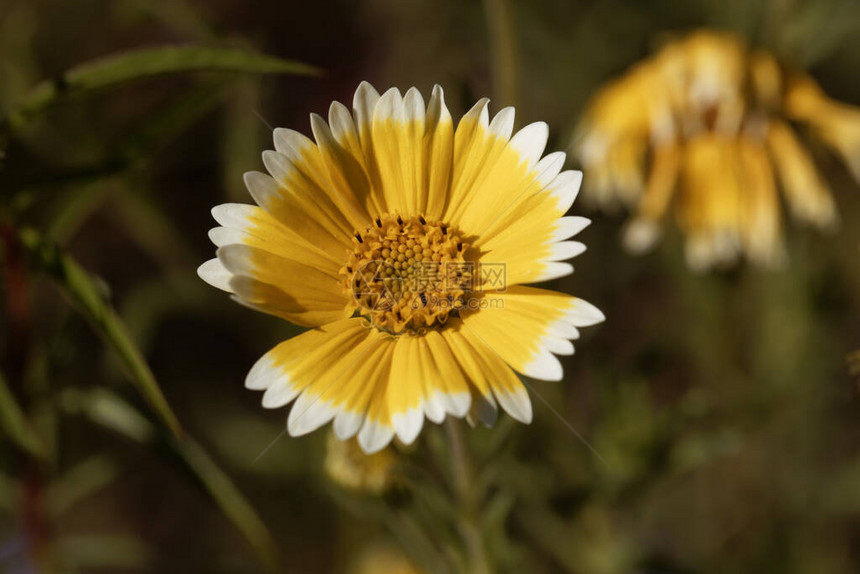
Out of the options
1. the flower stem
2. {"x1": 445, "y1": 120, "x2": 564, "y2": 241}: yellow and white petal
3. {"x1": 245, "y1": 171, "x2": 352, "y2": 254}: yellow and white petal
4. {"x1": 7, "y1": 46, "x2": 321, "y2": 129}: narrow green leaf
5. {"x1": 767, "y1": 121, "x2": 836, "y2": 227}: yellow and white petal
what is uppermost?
{"x1": 767, "y1": 121, "x2": 836, "y2": 227}: yellow and white petal

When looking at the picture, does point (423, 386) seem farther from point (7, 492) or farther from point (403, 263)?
point (7, 492)

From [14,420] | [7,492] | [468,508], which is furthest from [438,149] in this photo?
[7,492]

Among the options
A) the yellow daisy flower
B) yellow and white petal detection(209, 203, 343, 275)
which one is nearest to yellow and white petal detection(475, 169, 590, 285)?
the yellow daisy flower

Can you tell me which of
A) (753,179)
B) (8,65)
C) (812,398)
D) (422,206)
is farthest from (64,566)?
(812,398)

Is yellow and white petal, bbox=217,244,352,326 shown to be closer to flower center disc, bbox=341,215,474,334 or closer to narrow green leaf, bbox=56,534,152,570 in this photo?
flower center disc, bbox=341,215,474,334

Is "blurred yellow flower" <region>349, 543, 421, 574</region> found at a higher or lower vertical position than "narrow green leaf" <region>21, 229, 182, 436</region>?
lower

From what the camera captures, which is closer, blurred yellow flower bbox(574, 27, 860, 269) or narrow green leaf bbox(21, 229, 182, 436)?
narrow green leaf bbox(21, 229, 182, 436)

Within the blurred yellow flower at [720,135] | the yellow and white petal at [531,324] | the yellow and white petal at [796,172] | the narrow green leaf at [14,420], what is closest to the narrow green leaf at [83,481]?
the narrow green leaf at [14,420]
